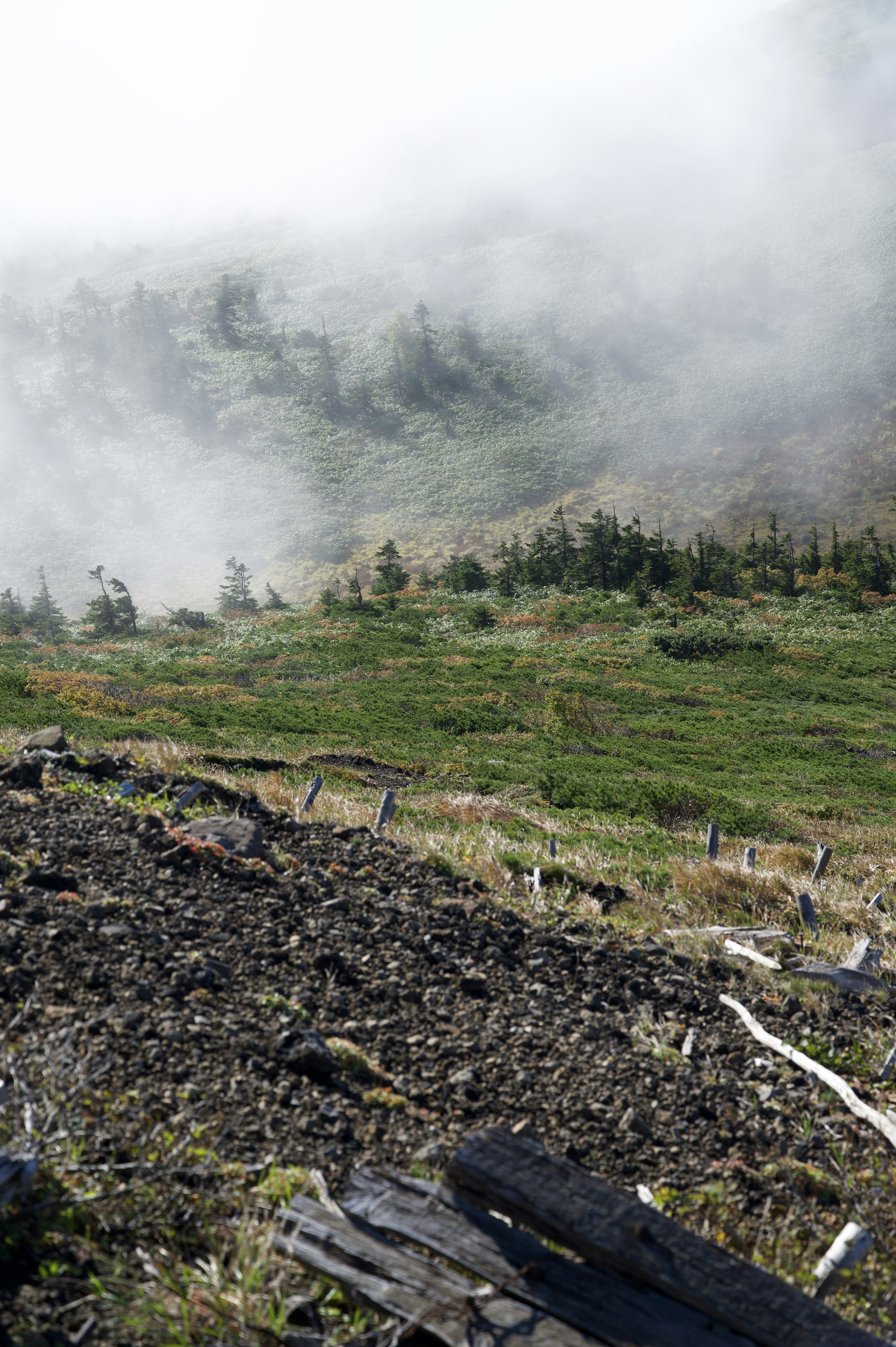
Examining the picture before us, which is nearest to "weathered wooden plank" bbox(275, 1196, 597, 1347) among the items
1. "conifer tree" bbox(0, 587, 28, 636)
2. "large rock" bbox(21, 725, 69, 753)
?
"large rock" bbox(21, 725, 69, 753)

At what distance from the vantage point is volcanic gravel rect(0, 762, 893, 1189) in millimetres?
3309

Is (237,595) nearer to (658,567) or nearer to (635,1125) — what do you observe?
(658,567)

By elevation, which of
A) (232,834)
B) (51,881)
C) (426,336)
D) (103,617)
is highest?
(426,336)

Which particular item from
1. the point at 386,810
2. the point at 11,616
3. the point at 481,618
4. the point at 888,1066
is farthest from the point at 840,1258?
the point at 11,616

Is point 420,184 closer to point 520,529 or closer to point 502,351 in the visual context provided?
point 502,351

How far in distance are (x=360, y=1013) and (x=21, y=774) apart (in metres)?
4.31

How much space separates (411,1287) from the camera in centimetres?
227

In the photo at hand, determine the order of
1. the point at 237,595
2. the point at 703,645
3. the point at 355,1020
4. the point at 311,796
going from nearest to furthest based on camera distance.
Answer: the point at 355,1020
the point at 311,796
the point at 703,645
the point at 237,595

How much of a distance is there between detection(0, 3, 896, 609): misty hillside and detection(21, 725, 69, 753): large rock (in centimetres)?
6395

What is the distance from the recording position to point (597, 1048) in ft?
14.5

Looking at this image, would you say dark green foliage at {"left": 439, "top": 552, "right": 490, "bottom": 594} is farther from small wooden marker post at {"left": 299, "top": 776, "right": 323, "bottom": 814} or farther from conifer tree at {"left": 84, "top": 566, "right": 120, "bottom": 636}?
small wooden marker post at {"left": 299, "top": 776, "right": 323, "bottom": 814}

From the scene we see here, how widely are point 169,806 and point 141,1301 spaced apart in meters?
5.05

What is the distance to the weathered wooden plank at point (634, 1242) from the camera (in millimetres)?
2195

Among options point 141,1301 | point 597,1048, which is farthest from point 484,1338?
point 597,1048
